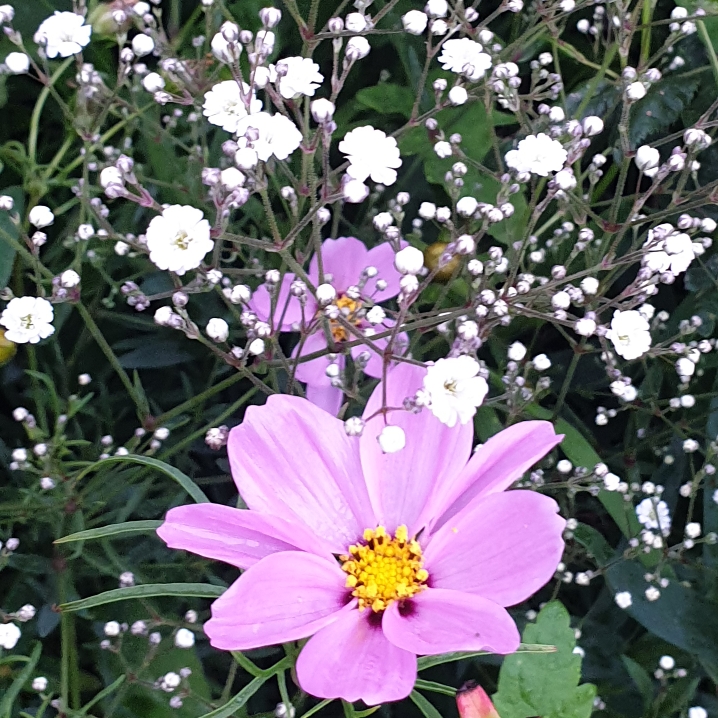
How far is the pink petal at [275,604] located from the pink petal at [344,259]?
260 mm

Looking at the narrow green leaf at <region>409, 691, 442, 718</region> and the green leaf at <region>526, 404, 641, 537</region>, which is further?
the green leaf at <region>526, 404, 641, 537</region>

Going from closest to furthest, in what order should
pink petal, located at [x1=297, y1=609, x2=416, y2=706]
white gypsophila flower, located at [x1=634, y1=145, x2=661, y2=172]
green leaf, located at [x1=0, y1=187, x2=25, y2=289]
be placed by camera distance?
pink petal, located at [x1=297, y1=609, x2=416, y2=706]
white gypsophila flower, located at [x1=634, y1=145, x2=661, y2=172]
green leaf, located at [x1=0, y1=187, x2=25, y2=289]

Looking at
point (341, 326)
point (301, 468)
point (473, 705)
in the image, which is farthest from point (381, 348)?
point (473, 705)

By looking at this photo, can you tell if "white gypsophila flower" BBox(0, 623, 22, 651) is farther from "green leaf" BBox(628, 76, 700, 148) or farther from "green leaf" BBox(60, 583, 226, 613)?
"green leaf" BBox(628, 76, 700, 148)

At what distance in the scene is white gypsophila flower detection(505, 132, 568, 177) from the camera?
437mm

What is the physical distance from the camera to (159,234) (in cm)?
38

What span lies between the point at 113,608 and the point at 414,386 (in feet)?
0.93

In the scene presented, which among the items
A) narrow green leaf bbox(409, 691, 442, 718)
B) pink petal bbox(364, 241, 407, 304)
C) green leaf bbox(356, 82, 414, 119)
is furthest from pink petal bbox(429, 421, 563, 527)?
green leaf bbox(356, 82, 414, 119)

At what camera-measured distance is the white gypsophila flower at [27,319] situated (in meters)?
0.45

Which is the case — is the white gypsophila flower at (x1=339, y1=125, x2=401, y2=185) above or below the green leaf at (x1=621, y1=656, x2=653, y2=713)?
above

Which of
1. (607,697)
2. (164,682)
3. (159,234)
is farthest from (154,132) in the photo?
(607,697)

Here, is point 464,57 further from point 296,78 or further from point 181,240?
point 181,240

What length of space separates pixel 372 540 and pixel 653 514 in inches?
9.7

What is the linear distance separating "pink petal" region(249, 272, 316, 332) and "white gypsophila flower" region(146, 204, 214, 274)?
123 mm
